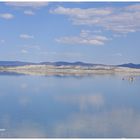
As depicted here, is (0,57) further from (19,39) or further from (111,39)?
(111,39)

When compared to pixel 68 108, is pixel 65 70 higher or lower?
higher

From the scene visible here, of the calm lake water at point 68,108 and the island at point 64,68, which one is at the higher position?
the island at point 64,68

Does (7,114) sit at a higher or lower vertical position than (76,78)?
lower

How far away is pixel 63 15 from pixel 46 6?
143 millimetres

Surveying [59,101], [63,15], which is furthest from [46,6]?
[59,101]

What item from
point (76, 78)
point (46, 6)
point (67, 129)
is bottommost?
point (67, 129)

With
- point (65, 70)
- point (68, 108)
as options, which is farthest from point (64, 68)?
point (68, 108)

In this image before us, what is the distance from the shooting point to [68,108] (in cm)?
356

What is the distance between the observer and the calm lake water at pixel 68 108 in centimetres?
353

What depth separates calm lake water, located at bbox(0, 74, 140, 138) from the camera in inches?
139

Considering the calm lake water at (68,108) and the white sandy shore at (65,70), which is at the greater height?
the white sandy shore at (65,70)

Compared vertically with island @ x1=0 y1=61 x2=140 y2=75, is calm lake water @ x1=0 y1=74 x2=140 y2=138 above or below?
below

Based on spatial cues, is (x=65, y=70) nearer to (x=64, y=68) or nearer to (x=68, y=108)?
(x=64, y=68)

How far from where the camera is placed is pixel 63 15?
3.56 m
